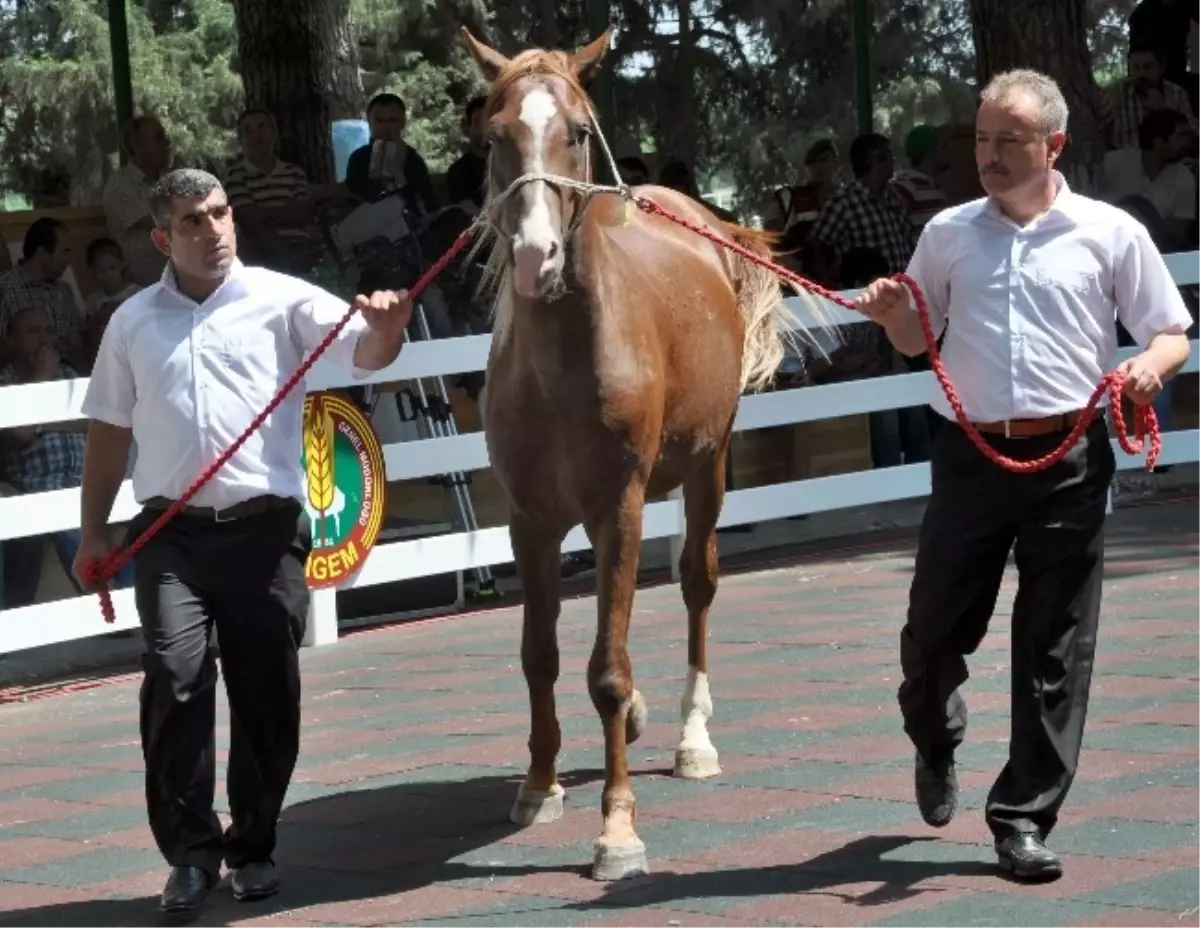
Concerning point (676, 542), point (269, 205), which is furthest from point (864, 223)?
point (269, 205)

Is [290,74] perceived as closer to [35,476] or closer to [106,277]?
[106,277]

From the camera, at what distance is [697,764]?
24.3ft

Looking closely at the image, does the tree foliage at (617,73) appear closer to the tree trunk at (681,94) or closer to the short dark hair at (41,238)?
the tree trunk at (681,94)

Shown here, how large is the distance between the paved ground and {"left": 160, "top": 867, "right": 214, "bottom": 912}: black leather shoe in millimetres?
60

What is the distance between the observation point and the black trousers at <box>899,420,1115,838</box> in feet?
19.2

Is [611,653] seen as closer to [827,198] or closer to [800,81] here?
[827,198]

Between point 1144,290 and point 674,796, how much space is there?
2332mm

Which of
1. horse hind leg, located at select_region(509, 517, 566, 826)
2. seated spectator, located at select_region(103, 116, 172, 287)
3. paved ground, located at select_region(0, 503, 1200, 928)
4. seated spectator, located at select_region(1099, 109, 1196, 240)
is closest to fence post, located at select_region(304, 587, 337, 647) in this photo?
paved ground, located at select_region(0, 503, 1200, 928)

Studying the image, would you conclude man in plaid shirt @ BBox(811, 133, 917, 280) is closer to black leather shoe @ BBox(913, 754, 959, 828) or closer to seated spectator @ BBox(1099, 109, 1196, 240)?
seated spectator @ BBox(1099, 109, 1196, 240)

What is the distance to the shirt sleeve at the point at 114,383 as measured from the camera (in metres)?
6.28

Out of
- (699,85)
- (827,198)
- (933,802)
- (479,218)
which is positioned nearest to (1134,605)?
(933,802)

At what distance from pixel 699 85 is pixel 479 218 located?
23490 mm

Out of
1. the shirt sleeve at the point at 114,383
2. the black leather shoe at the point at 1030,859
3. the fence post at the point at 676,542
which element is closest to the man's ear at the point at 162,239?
the shirt sleeve at the point at 114,383

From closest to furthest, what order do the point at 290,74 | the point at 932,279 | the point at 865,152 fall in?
the point at 932,279
the point at 865,152
the point at 290,74
